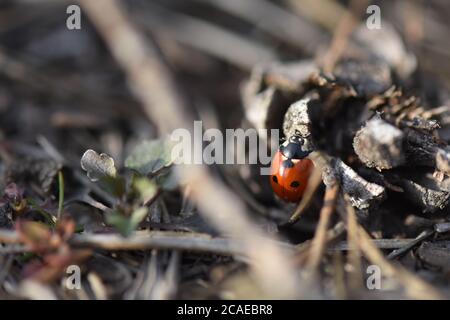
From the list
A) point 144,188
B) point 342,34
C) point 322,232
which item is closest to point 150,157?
point 144,188

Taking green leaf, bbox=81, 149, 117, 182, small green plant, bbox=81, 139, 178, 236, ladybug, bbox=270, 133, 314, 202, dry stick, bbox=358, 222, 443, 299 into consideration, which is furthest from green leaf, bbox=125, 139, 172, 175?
dry stick, bbox=358, 222, 443, 299

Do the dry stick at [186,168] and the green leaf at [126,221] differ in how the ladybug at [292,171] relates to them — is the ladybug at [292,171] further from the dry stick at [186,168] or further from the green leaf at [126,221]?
the green leaf at [126,221]

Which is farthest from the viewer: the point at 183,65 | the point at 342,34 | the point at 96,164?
the point at 183,65

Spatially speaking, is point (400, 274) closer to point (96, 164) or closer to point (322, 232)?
point (322, 232)

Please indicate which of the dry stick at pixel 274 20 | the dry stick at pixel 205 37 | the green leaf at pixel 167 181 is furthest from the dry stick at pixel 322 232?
the dry stick at pixel 274 20

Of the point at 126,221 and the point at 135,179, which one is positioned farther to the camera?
the point at 135,179

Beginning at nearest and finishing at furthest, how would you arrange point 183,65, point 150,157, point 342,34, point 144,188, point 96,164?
point 144,188
point 96,164
point 150,157
point 342,34
point 183,65

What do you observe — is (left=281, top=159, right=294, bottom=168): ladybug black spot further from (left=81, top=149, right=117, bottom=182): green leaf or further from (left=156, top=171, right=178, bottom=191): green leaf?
(left=81, top=149, right=117, bottom=182): green leaf
